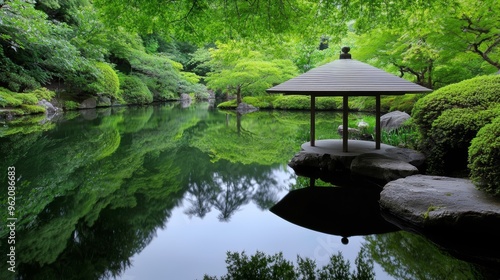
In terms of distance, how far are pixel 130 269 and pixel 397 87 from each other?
5.50 meters

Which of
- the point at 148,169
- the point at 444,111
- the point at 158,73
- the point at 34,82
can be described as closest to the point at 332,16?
the point at 444,111

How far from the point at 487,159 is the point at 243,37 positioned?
4211 millimetres

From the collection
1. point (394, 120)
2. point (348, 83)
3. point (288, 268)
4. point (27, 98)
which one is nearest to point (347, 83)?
point (348, 83)

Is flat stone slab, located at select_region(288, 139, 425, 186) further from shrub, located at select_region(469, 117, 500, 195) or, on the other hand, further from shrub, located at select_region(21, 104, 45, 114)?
shrub, located at select_region(21, 104, 45, 114)

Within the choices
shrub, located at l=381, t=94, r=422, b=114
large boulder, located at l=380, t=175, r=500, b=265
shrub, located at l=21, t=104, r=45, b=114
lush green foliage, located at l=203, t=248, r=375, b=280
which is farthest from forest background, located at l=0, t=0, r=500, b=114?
lush green foliage, located at l=203, t=248, r=375, b=280

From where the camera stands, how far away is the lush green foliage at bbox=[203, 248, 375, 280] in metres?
3.01

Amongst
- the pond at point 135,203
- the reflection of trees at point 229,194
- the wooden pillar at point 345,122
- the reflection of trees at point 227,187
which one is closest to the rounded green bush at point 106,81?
the pond at point 135,203

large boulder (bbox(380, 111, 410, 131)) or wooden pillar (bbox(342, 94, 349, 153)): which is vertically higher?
wooden pillar (bbox(342, 94, 349, 153))

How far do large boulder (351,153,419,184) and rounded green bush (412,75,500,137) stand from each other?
1000mm

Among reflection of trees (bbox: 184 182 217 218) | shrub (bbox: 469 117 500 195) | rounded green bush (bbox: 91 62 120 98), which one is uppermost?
rounded green bush (bbox: 91 62 120 98)

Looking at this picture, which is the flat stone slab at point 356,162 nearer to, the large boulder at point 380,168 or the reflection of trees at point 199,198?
the large boulder at point 380,168

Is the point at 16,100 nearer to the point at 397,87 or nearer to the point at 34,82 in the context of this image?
the point at 34,82

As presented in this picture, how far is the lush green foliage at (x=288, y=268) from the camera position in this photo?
301 centimetres

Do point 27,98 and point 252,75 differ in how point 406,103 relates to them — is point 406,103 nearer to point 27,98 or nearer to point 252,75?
point 252,75
